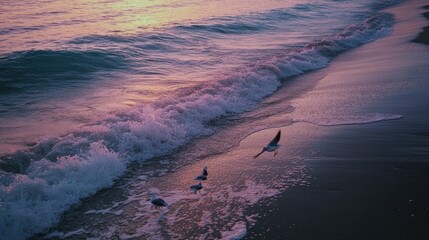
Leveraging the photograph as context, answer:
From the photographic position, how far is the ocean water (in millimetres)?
5426

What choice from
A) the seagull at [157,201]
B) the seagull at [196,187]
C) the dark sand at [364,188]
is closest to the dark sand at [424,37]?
the dark sand at [364,188]

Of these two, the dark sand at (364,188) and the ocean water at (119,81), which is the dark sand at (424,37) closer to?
the ocean water at (119,81)

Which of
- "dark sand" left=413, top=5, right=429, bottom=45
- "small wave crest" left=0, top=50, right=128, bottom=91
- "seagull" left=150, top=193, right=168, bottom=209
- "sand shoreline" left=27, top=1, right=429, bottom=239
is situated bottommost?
"sand shoreline" left=27, top=1, right=429, bottom=239

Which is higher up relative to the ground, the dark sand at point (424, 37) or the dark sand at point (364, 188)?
the dark sand at point (424, 37)

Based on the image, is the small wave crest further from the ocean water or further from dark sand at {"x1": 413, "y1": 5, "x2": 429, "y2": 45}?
dark sand at {"x1": 413, "y1": 5, "x2": 429, "y2": 45}

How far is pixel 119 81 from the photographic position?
11.4 metres

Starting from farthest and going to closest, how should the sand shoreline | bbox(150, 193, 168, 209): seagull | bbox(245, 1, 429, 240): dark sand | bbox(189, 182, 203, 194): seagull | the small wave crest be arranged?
the small wave crest
bbox(189, 182, 203, 194): seagull
bbox(150, 193, 168, 209): seagull
the sand shoreline
bbox(245, 1, 429, 240): dark sand

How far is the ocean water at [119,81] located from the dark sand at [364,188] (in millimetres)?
508

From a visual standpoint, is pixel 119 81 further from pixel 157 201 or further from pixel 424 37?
pixel 424 37

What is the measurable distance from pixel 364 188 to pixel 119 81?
27.5ft

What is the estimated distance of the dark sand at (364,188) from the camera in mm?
3920

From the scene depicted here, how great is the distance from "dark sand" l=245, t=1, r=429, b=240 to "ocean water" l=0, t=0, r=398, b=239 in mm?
508

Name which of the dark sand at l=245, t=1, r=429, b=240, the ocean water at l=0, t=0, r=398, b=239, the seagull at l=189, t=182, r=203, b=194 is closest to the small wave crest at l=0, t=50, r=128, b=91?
the ocean water at l=0, t=0, r=398, b=239

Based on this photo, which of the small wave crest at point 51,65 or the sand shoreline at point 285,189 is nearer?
the sand shoreline at point 285,189
